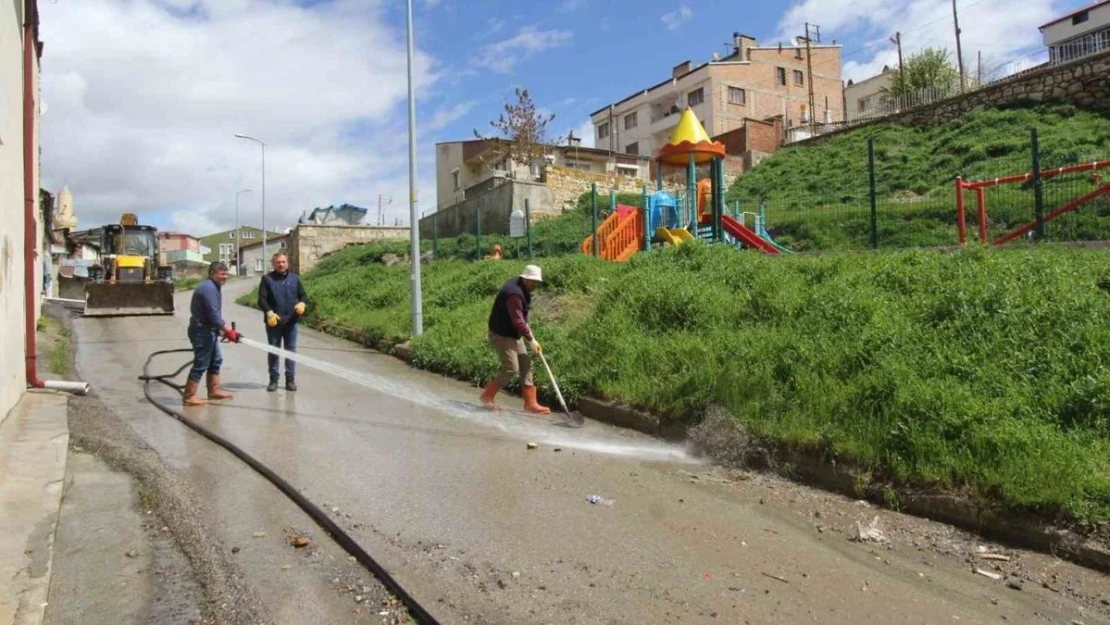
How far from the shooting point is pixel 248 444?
6863 mm

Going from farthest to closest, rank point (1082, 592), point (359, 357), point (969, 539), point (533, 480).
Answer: point (359, 357)
point (533, 480)
point (969, 539)
point (1082, 592)

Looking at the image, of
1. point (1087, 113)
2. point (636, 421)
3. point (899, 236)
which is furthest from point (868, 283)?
point (1087, 113)

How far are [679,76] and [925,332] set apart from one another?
53.4 metres

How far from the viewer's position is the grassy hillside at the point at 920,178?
15.0 m

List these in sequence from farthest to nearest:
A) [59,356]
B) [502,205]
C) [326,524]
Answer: [502,205] < [59,356] < [326,524]

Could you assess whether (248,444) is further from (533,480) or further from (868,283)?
(868,283)

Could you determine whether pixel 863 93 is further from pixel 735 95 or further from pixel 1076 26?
pixel 1076 26

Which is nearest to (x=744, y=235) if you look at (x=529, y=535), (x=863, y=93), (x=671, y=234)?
(x=671, y=234)

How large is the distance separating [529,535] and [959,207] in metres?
11.8

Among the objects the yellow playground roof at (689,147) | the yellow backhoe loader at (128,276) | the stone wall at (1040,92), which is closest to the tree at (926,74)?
the stone wall at (1040,92)

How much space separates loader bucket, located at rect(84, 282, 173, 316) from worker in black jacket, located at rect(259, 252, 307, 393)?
44.1ft

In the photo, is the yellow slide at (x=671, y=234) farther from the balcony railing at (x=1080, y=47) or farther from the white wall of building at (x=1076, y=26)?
the white wall of building at (x=1076, y=26)

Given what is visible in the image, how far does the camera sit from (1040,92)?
27.3 m

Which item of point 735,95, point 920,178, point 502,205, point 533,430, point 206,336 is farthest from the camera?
point 735,95
